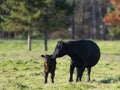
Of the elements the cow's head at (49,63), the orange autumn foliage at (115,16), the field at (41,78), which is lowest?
the field at (41,78)

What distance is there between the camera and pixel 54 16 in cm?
4959

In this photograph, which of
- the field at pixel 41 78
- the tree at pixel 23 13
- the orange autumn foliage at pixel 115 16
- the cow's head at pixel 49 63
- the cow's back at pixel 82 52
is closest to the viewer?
the field at pixel 41 78

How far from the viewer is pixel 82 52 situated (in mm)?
19203

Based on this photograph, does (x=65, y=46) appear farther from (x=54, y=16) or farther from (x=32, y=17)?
(x=54, y=16)

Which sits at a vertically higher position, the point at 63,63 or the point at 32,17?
the point at 32,17

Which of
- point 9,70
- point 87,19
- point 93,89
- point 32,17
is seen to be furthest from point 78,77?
point 87,19

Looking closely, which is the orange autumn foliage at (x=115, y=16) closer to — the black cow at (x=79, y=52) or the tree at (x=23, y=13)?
the tree at (x=23, y=13)

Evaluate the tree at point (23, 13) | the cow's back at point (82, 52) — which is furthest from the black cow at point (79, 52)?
the tree at point (23, 13)

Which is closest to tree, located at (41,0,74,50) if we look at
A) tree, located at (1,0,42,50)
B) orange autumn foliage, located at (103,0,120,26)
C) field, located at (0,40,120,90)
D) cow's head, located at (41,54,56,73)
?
tree, located at (1,0,42,50)

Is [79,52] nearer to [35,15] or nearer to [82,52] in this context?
[82,52]

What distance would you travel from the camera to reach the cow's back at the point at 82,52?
18875 mm

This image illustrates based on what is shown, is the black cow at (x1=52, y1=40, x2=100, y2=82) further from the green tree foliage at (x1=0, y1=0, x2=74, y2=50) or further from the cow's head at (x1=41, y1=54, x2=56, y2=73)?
the green tree foliage at (x1=0, y1=0, x2=74, y2=50)

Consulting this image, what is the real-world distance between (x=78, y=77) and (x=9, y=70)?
6.74m

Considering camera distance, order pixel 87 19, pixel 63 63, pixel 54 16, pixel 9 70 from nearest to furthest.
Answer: pixel 9 70
pixel 63 63
pixel 54 16
pixel 87 19
